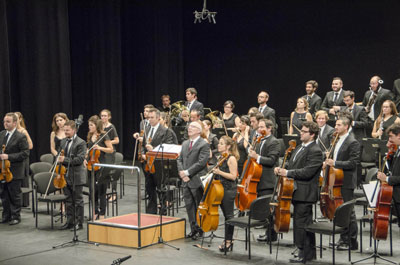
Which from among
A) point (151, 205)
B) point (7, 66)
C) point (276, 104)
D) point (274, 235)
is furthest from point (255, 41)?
point (274, 235)

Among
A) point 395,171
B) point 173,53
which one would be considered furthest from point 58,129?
point 173,53

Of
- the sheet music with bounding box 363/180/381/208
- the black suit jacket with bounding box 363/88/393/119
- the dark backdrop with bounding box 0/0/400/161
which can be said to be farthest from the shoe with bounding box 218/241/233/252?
the dark backdrop with bounding box 0/0/400/161

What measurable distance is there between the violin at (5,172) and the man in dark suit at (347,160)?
15.9ft

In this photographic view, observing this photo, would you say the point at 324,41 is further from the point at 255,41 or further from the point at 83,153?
the point at 83,153

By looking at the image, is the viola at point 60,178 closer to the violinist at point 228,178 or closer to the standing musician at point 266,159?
the violinist at point 228,178

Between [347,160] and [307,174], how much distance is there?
86cm

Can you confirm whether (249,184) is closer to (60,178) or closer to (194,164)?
(194,164)

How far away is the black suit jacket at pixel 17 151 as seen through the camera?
30.6 feet

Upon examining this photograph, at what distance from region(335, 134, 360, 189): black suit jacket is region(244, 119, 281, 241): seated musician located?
34.4 inches

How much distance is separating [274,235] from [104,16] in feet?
29.0

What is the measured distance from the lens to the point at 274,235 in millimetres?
7867

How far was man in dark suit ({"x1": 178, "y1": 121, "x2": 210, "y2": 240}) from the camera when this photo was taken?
7941 millimetres

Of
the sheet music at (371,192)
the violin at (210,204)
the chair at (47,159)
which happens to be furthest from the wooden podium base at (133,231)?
the chair at (47,159)

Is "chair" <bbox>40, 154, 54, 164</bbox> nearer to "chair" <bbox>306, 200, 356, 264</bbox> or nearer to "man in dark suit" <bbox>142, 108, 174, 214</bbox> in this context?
"man in dark suit" <bbox>142, 108, 174, 214</bbox>
